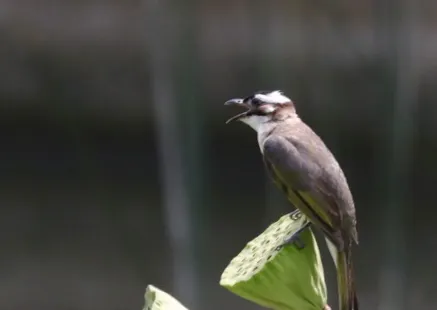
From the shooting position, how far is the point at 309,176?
119 centimetres

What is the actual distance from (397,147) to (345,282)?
186 cm

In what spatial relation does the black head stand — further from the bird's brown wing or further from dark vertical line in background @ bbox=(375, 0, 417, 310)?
dark vertical line in background @ bbox=(375, 0, 417, 310)

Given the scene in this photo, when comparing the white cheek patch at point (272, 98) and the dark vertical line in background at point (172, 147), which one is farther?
the dark vertical line in background at point (172, 147)

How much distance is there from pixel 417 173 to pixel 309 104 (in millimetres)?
357

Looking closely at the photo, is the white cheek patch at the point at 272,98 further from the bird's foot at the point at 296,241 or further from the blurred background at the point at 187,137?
the blurred background at the point at 187,137

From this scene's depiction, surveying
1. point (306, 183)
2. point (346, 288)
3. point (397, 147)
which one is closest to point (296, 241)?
point (346, 288)

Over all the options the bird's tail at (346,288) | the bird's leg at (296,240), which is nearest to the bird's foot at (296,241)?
the bird's leg at (296,240)

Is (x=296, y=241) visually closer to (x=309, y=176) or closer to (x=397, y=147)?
(x=309, y=176)

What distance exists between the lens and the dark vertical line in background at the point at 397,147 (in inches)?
109

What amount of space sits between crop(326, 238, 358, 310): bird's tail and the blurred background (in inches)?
67.5

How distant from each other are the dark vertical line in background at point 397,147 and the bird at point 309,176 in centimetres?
147

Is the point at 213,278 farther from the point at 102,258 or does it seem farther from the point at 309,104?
the point at 309,104

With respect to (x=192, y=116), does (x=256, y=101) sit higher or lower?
higher

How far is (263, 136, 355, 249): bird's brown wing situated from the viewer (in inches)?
43.8
